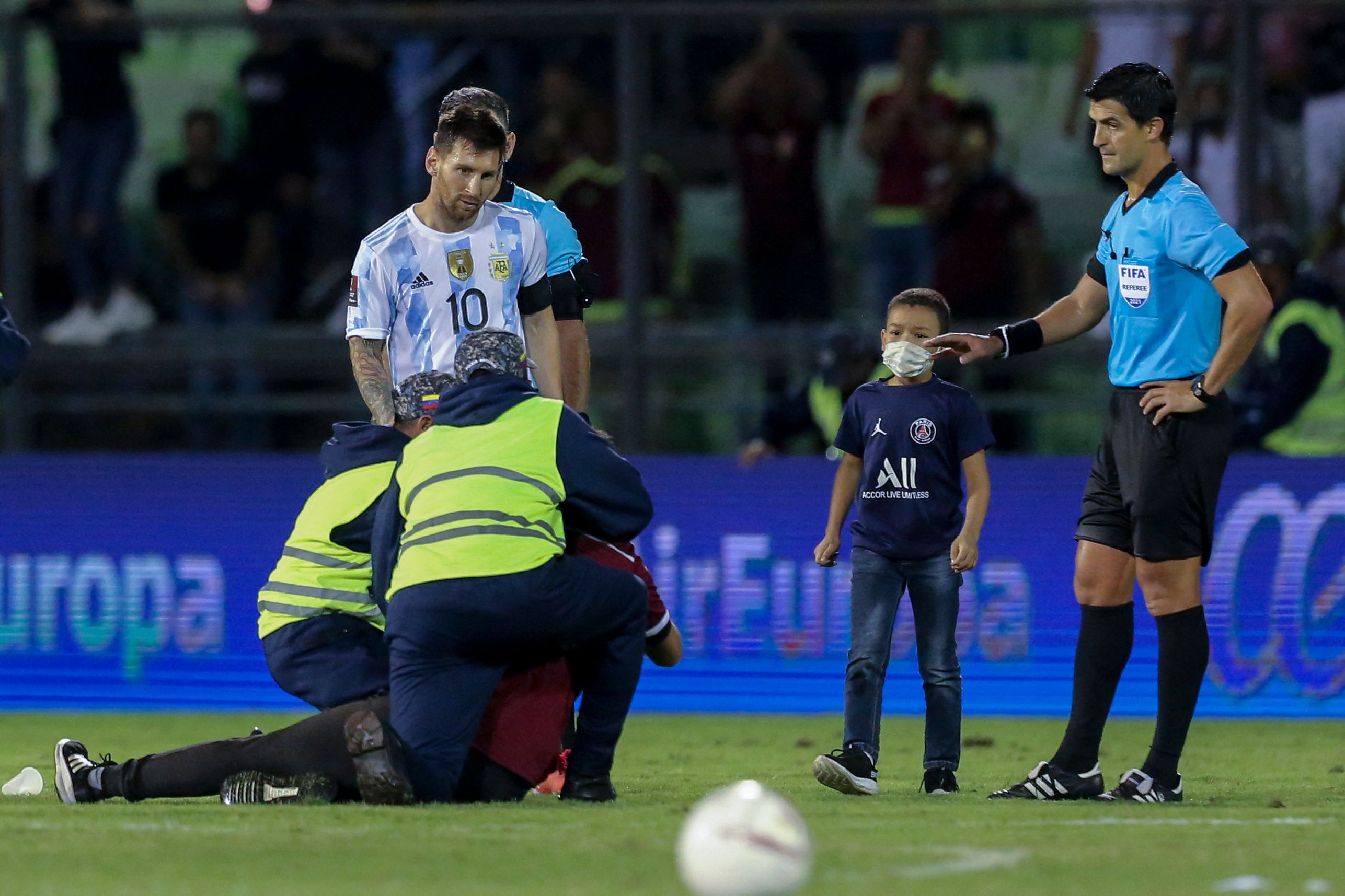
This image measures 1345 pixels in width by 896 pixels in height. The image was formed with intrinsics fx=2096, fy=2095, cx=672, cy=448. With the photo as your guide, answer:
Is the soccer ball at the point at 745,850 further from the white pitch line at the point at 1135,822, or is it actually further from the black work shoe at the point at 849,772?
the black work shoe at the point at 849,772

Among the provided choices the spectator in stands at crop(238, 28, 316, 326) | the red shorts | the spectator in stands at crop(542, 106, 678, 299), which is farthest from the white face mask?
the spectator in stands at crop(238, 28, 316, 326)

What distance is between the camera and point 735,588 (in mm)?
9695

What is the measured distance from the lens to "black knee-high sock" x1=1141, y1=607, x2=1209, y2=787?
6094 millimetres

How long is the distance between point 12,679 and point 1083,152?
6.47 m

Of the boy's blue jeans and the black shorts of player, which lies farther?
the boy's blue jeans

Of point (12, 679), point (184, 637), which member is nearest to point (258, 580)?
point (184, 637)

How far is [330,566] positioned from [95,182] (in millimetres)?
7180

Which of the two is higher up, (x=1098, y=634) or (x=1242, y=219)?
(x=1242, y=219)

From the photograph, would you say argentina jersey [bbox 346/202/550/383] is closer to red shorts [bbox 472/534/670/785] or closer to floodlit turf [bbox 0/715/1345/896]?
red shorts [bbox 472/534/670/785]

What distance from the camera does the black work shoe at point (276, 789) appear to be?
581cm

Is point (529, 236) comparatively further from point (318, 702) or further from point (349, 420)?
point (349, 420)

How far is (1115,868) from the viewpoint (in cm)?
471

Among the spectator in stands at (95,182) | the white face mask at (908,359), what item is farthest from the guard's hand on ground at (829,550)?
the spectator in stands at (95,182)

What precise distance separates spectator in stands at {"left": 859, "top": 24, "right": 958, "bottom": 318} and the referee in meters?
5.69
